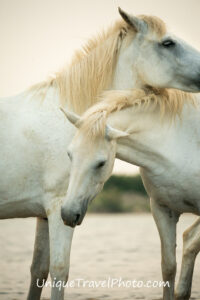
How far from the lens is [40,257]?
4.96 metres

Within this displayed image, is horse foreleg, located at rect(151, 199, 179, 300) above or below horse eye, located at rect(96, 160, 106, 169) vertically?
below

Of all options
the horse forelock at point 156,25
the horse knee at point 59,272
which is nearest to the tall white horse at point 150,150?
the horse forelock at point 156,25

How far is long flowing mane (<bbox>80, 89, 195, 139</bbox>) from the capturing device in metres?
3.83

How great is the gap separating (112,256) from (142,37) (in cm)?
471

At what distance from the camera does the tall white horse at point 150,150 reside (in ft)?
12.3

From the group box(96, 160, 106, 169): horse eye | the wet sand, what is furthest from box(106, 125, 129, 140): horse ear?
the wet sand

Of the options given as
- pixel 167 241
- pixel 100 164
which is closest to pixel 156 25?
pixel 100 164

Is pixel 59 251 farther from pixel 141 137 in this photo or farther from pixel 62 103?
pixel 62 103

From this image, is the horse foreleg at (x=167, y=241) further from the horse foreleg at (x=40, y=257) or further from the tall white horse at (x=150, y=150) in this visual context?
the horse foreleg at (x=40, y=257)

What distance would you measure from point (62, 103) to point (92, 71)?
388 mm

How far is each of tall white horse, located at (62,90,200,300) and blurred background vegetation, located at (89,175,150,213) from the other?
11514 mm

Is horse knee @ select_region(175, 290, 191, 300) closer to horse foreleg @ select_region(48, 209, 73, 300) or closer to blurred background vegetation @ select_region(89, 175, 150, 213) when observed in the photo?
horse foreleg @ select_region(48, 209, 73, 300)

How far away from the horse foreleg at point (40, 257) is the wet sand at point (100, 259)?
626mm

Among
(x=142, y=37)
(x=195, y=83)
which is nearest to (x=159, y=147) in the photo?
(x=195, y=83)
